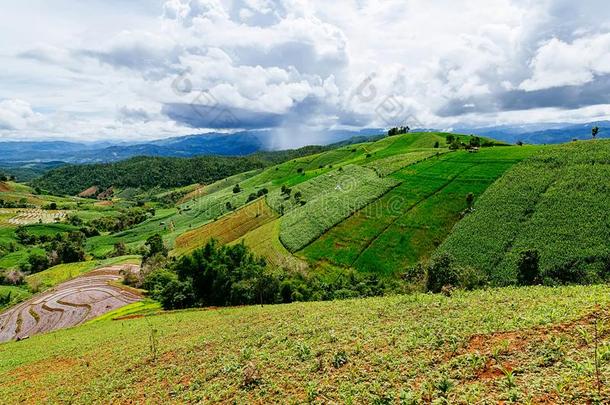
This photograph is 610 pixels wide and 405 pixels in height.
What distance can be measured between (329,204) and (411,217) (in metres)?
31.2

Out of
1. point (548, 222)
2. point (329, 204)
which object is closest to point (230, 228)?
point (329, 204)

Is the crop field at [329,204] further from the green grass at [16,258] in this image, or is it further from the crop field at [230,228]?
the green grass at [16,258]

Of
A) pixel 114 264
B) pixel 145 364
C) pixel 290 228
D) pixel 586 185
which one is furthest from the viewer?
pixel 114 264

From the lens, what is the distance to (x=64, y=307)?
104 meters

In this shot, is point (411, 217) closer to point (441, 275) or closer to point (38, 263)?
point (441, 275)

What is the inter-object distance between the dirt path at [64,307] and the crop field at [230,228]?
34.3m

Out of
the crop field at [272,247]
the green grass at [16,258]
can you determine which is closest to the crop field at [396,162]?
the crop field at [272,247]

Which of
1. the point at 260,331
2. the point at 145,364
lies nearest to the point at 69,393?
the point at 145,364

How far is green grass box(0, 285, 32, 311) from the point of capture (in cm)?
12015

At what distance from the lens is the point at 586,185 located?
299ft

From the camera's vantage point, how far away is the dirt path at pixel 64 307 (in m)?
92.1

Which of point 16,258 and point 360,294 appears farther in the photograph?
point 16,258

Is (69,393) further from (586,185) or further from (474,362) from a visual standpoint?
(586,185)

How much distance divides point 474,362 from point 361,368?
5.55 m
